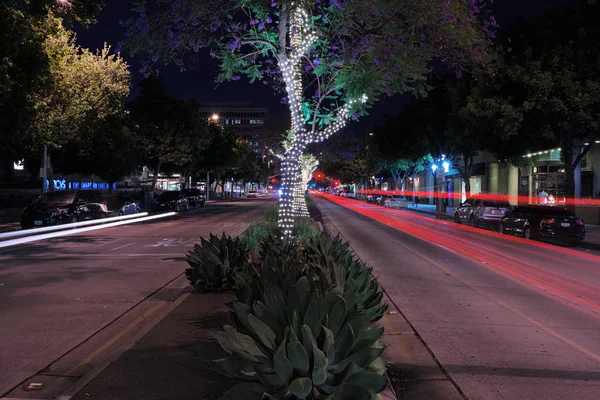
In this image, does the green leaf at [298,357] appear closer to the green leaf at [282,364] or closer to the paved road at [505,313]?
the green leaf at [282,364]

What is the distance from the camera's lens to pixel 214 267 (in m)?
9.00

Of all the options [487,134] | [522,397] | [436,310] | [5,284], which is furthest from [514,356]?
[487,134]

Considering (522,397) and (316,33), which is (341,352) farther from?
(316,33)

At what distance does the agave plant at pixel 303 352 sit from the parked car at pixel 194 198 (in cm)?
4363

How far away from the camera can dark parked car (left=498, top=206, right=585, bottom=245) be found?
20.5 metres

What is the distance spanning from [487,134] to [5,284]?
26613mm

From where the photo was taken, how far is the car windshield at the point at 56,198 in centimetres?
2489

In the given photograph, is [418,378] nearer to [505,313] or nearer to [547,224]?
[505,313]

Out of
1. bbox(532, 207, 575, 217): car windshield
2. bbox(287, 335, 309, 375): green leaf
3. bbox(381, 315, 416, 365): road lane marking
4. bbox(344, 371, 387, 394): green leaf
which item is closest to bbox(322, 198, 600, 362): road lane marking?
bbox(381, 315, 416, 365): road lane marking

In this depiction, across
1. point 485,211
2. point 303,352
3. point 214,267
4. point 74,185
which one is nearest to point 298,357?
point 303,352

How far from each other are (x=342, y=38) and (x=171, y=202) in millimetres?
31028

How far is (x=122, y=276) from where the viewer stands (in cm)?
1198

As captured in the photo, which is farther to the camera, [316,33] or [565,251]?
[565,251]

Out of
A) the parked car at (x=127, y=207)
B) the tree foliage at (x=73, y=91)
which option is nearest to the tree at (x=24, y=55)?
the tree foliage at (x=73, y=91)
